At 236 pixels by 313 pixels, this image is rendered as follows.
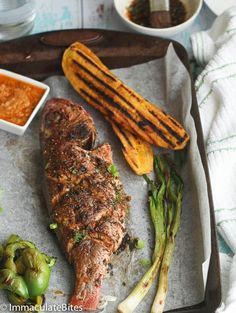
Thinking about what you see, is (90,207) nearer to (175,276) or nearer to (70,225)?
(70,225)

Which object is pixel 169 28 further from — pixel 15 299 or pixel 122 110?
pixel 15 299

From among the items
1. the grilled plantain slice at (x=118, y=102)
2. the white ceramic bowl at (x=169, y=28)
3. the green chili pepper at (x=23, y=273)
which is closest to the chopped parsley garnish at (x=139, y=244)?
the green chili pepper at (x=23, y=273)

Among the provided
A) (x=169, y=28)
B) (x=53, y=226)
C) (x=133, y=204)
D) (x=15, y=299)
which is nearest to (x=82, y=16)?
(x=169, y=28)

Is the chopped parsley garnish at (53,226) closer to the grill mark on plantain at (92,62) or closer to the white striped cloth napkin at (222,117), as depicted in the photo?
the white striped cloth napkin at (222,117)

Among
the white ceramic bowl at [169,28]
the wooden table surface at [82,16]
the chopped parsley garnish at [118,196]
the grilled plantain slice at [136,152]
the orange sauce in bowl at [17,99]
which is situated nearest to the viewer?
the chopped parsley garnish at [118,196]

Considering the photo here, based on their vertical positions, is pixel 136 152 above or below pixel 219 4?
below

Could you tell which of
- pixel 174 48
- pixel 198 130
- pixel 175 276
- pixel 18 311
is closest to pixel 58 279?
pixel 18 311

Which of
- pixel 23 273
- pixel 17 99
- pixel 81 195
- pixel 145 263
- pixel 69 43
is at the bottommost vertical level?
pixel 145 263

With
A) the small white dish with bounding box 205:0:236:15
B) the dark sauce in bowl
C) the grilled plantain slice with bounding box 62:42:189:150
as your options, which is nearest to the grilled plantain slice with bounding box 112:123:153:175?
the grilled plantain slice with bounding box 62:42:189:150
